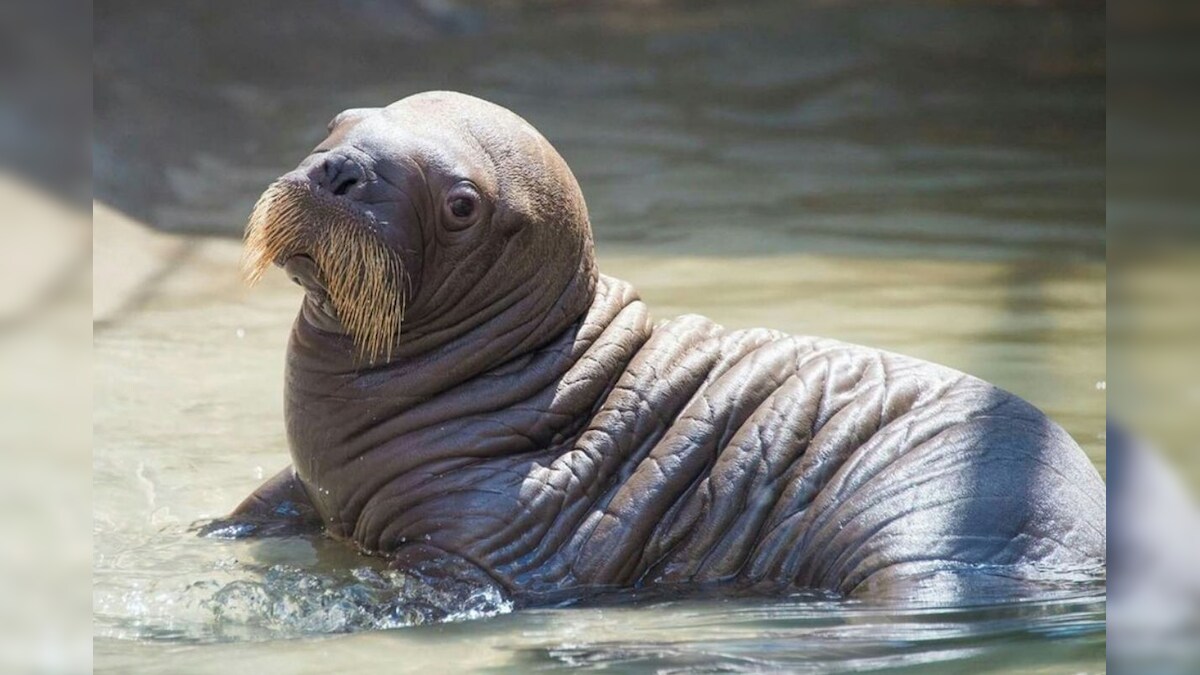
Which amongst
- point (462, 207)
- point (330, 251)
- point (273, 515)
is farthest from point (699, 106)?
point (330, 251)

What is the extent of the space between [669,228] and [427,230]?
202 inches

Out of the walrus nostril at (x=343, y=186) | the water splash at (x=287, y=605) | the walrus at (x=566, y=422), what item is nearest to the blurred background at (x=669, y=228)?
the water splash at (x=287, y=605)

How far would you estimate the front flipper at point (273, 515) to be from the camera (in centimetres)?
529

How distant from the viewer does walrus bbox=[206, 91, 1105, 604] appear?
4543 millimetres

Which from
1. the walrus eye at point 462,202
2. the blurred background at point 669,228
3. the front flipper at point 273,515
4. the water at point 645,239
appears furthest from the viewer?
the front flipper at point 273,515

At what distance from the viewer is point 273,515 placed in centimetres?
539

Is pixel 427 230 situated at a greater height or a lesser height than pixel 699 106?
lesser

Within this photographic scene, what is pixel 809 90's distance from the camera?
1217 centimetres

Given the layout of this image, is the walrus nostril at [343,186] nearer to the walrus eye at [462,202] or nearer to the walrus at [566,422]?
the walrus at [566,422]

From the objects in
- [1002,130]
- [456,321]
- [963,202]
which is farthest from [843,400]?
[1002,130]

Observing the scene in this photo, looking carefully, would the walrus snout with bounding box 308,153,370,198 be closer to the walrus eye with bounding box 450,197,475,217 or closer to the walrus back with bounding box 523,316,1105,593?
the walrus eye with bounding box 450,197,475,217

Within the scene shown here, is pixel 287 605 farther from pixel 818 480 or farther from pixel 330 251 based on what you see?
pixel 818 480

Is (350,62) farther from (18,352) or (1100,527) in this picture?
(18,352)

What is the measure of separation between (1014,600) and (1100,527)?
496 millimetres
